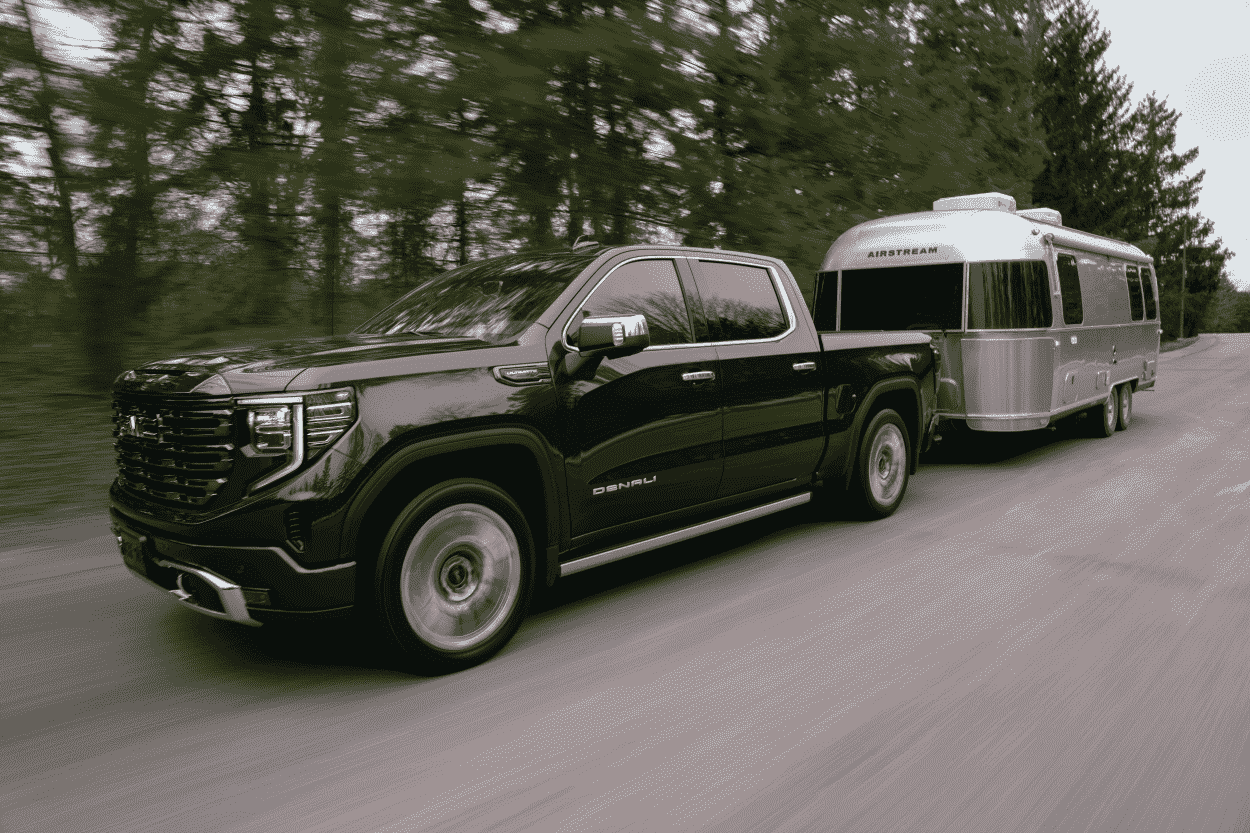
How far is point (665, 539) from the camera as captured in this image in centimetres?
517

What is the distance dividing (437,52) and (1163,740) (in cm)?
704

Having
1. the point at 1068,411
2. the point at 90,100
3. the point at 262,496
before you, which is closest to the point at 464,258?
the point at 90,100

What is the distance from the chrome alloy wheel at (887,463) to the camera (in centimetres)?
705

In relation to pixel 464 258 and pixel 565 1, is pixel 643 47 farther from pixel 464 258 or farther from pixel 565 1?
pixel 464 258

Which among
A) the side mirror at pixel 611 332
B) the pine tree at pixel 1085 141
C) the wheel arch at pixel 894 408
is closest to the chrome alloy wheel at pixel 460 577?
the side mirror at pixel 611 332

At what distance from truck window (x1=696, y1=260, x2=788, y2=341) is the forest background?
2.85m

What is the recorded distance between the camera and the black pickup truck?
12.0 ft

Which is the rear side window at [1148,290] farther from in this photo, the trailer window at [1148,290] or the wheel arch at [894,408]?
the wheel arch at [894,408]

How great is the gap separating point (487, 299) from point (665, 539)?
162 cm

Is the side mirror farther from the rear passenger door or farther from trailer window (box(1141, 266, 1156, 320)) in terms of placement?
→ trailer window (box(1141, 266, 1156, 320))

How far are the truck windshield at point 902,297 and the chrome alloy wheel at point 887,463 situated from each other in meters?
2.61

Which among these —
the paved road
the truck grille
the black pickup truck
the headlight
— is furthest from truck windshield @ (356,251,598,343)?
the paved road

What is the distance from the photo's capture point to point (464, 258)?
9.20 meters

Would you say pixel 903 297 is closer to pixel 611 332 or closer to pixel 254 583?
pixel 611 332
